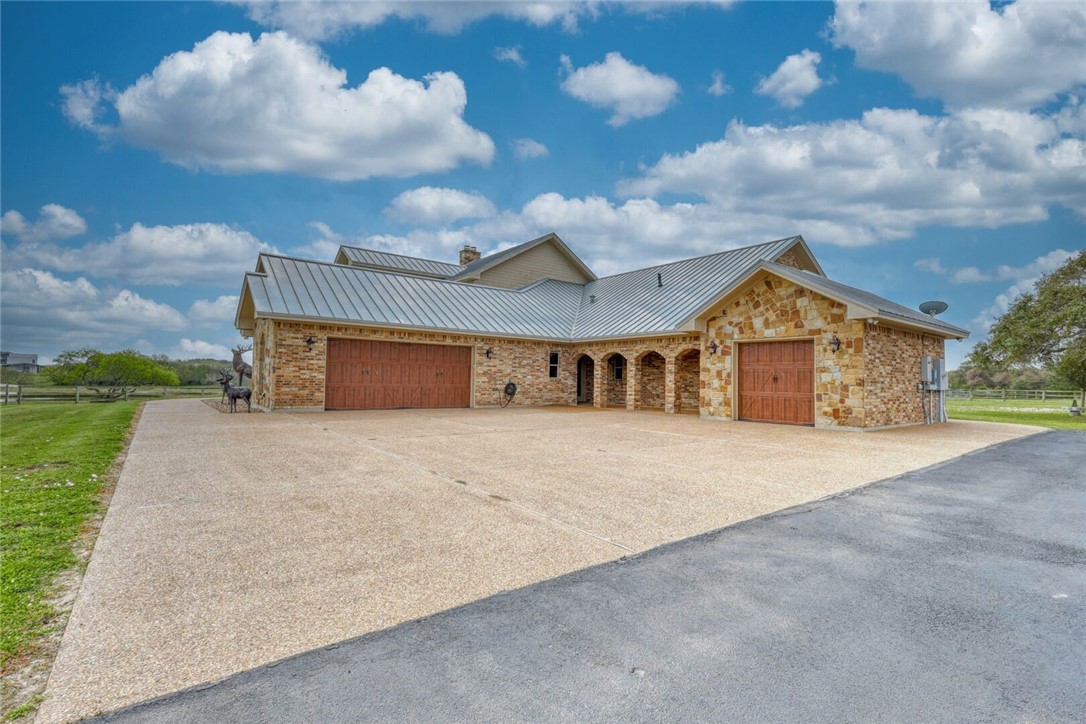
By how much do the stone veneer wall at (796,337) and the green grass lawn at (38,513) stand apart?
13.9 meters

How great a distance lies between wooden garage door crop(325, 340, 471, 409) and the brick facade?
0.36 meters

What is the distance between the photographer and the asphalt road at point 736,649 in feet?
6.68

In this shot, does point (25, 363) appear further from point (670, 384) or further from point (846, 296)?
point (846, 296)

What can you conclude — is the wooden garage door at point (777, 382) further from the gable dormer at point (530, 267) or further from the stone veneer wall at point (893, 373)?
the gable dormer at point (530, 267)

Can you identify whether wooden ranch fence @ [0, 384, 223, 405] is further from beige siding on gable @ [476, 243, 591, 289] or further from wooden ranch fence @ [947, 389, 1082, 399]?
wooden ranch fence @ [947, 389, 1082, 399]

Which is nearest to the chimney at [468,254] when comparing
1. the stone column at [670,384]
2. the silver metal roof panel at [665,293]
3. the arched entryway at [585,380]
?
the silver metal roof panel at [665,293]

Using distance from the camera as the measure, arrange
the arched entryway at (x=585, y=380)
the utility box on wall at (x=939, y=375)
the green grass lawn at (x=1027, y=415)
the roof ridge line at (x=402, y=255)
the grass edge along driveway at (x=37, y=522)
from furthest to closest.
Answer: the roof ridge line at (x=402, y=255), the arched entryway at (x=585, y=380), the green grass lawn at (x=1027, y=415), the utility box on wall at (x=939, y=375), the grass edge along driveway at (x=37, y=522)

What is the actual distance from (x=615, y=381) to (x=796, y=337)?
340 inches

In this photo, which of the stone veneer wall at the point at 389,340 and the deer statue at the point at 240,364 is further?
the deer statue at the point at 240,364

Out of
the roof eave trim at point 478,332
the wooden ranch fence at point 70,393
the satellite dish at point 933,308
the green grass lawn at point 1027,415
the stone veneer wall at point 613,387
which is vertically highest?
the satellite dish at point 933,308

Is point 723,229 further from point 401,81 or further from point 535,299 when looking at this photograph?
point 401,81

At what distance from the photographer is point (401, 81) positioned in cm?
1661

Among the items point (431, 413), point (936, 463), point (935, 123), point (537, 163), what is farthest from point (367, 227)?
point (936, 463)

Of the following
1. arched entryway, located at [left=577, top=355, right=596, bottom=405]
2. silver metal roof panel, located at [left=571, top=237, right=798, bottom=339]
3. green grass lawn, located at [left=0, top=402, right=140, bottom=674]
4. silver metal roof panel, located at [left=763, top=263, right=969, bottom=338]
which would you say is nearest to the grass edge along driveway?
green grass lawn, located at [left=0, top=402, right=140, bottom=674]
